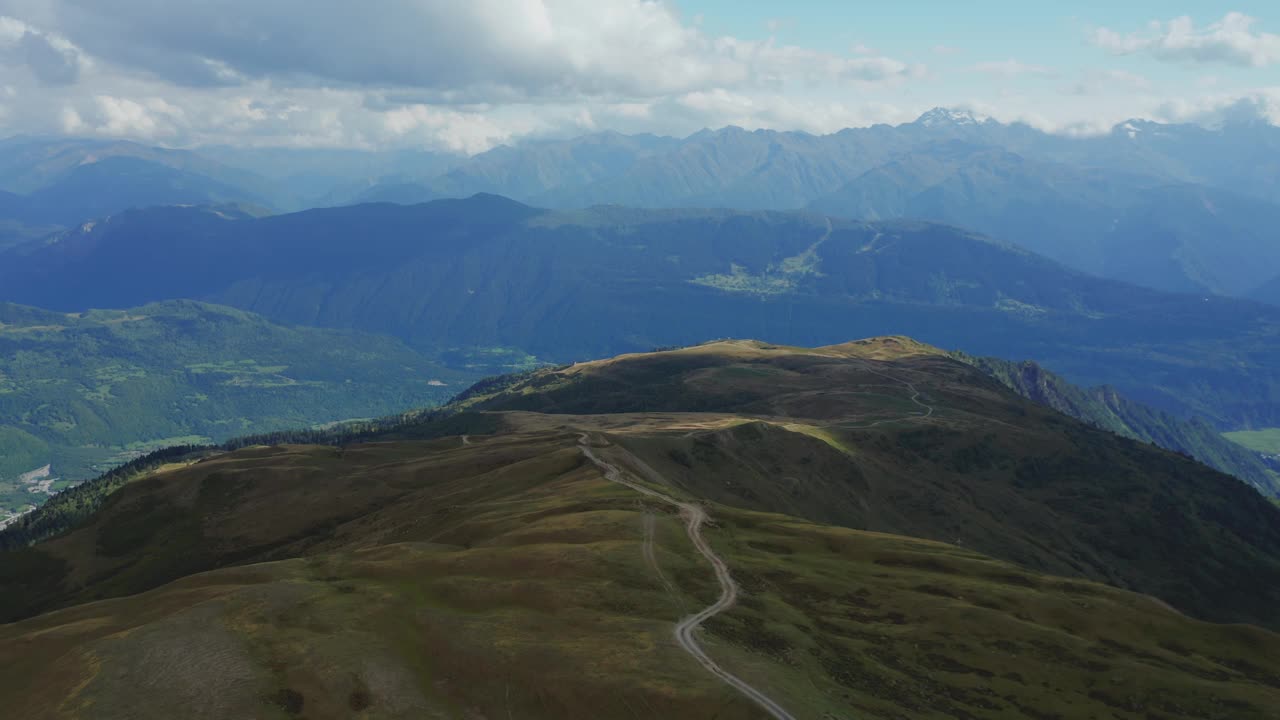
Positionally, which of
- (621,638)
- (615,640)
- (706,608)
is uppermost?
(615,640)

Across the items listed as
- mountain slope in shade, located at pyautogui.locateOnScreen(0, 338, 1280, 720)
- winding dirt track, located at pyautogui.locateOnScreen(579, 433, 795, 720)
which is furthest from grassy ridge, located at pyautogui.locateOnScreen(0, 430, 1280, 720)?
winding dirt track, located at pyautogui.locateOnScreen(579, 433, 795, 720)

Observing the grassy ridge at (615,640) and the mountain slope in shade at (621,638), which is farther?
the mountain slope in shade at (621,638)

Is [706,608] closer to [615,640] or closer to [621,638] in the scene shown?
[621,638]

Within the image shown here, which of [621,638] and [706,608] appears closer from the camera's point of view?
[621,638]

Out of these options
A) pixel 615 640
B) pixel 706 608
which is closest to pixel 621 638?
pixel 615 640

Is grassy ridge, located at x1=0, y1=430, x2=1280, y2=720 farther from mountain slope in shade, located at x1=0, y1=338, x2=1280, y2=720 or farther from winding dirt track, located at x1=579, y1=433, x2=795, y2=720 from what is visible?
winding dirt track, located at x1=579, y1=433, x2=795, y2=720

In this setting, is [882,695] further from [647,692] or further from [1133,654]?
[1133,654]

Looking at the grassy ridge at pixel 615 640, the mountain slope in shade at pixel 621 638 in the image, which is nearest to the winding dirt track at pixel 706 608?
the mountain slope in shade at pixel 621 638

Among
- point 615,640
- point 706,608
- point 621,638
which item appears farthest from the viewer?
point 706,608

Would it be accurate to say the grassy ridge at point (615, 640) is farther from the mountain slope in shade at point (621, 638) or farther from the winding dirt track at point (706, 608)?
the winding dirt track at point (706, 608)
